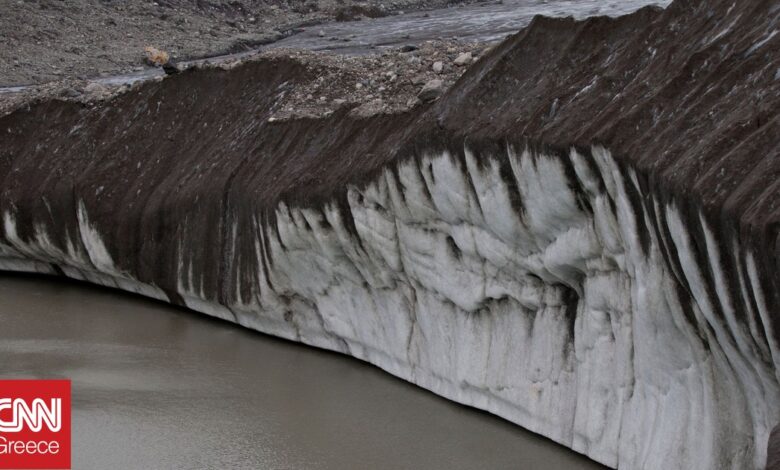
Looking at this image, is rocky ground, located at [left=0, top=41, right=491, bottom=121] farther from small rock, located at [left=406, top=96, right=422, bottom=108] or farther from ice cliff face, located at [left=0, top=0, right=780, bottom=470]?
ice cliff face, located at [left=0, top=0, right=780, bottom=470]

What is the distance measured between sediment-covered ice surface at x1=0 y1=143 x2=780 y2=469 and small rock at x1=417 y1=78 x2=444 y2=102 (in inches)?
33.5

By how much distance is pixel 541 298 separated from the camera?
9016 mm

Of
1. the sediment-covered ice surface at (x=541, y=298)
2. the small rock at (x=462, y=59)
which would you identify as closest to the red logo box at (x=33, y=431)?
the sediment-covered ice surface at (x=541, y=298)

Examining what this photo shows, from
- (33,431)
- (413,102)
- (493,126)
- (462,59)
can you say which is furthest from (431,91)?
(33,431)

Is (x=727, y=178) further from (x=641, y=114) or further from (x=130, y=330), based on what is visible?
(x=130, y=330)

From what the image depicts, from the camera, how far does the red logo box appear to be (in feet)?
30.9

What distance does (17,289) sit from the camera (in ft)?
52.3

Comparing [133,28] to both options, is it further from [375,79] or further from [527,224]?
[527,224]

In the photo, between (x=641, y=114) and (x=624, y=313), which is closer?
(x=641, y=114)

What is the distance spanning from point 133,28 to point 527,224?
87.5 feet

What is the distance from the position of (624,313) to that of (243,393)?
4374 mm

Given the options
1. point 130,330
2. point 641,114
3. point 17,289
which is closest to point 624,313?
point 641,114

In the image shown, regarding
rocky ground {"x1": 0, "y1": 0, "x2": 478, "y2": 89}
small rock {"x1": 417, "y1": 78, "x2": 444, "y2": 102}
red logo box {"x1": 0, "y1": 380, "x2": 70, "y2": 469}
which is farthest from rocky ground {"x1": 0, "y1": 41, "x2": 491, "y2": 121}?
rocky ground {"x1": 0, "y1": 0, "x2": 478, "y2": 89}

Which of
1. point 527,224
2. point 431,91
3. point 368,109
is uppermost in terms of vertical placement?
point 368,109
